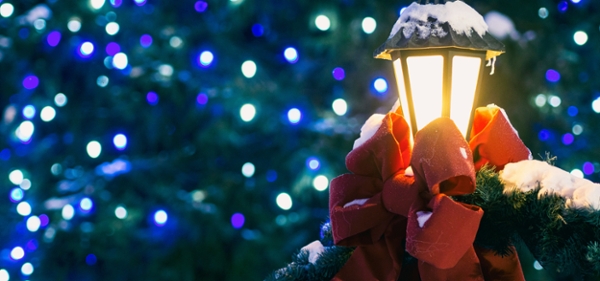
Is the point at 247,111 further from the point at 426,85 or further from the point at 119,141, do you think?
the point at 426,85

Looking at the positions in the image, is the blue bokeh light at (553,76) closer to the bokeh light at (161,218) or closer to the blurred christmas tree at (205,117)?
the blurred christmas tree at (205,117)

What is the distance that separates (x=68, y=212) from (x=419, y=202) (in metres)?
2.21

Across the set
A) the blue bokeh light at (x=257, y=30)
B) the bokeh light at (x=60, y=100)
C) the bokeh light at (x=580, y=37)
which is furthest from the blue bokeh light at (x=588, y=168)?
the bokeh light at (x=60, y=100)

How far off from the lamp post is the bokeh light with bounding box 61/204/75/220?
6.88 feet

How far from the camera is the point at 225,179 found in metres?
2.39

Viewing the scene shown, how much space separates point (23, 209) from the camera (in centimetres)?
257

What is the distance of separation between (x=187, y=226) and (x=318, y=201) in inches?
24.0

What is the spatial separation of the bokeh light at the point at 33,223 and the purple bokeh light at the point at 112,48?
2.83 ft

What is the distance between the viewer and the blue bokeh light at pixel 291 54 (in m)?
2.48

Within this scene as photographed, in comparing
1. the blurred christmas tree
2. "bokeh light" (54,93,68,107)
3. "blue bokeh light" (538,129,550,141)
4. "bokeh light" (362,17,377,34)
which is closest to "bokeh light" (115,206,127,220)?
the blurred christmas tree

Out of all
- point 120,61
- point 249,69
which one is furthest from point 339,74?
point 120,61

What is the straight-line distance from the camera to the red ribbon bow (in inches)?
22.6

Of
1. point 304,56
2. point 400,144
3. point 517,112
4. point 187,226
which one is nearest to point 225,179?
point 187,226

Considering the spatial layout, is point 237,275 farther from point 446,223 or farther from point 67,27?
Result: point 446,223
